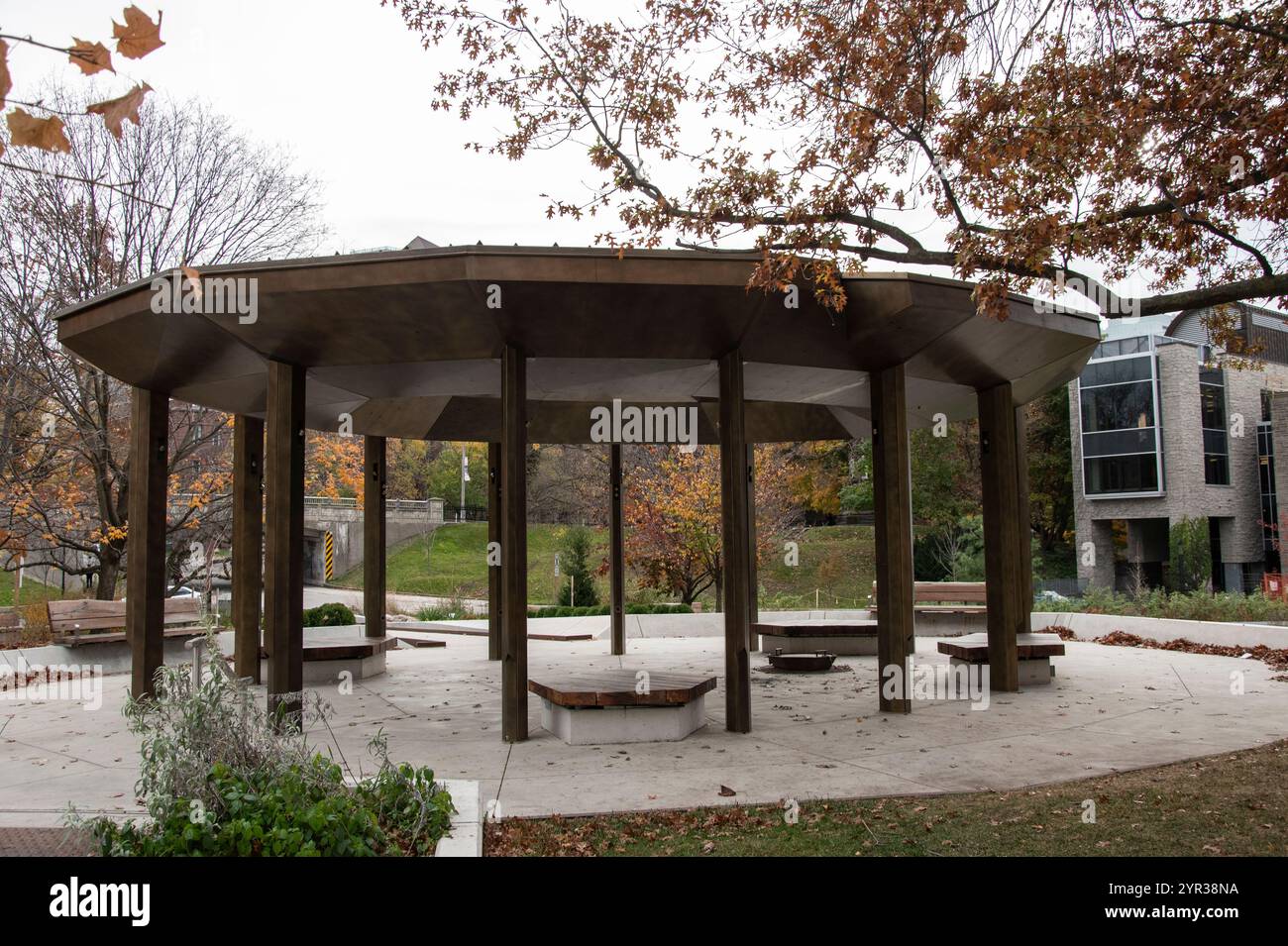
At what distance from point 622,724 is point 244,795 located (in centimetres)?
466

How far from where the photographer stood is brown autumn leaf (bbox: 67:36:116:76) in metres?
2.49

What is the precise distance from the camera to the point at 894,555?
985 centimetres

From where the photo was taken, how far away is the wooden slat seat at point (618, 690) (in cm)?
840

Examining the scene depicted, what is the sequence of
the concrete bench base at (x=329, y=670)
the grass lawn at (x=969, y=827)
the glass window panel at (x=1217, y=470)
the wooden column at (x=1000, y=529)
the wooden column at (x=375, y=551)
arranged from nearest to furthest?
1. the grass lawn at (x=969, y=827)
2. the wooden column at (x=1000, y=529)
3. the concrete bench base at (x=329, y=670)
4. the wooden column at (x=375, y=551)
5. the glass window panel at (x=1217, y=470)

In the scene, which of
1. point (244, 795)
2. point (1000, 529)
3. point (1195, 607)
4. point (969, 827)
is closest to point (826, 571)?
point (1195, 607)

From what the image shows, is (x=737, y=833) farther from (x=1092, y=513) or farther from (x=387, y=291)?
(x=1092, y=513)

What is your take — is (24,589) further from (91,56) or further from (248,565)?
(91,56)

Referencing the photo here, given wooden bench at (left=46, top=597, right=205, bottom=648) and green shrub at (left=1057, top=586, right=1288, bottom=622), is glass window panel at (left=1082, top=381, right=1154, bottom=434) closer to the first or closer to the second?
green shrub at (left=1057, top=586, right=1288, bottom=622)

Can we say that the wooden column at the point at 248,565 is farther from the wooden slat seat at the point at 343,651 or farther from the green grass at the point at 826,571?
the green grass at the point at 826,571

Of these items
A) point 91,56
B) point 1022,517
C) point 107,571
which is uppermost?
point 91,56

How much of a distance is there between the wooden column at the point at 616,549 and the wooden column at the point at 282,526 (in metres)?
6.79

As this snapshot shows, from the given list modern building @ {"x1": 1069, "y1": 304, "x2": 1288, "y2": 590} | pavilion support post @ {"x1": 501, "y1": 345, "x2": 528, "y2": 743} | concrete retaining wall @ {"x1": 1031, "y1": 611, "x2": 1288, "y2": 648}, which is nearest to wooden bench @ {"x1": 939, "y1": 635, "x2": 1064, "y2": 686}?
concrete retaining wall @ {"x1": 1031, "y1": 611, "x2": 1288, "y2": 648}

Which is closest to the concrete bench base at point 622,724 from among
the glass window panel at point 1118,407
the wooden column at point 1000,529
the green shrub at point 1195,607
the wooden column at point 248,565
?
the wooden column at point 248,565

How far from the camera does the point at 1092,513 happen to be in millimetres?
37312
